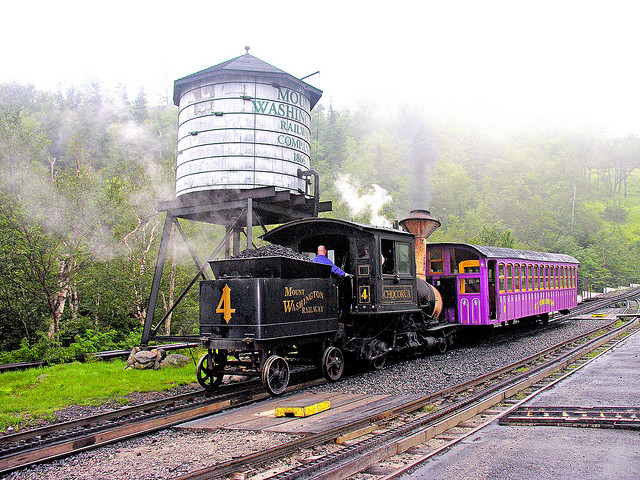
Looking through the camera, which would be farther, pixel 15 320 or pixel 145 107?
pixel 145 107

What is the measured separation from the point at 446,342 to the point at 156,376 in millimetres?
7305

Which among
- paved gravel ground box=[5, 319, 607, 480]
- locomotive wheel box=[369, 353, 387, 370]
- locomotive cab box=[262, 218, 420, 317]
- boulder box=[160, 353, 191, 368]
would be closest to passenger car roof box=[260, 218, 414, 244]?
locomotive cab box=[262, 218, 420, 317]

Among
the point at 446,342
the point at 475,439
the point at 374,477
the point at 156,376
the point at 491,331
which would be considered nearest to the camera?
the point at 374,477

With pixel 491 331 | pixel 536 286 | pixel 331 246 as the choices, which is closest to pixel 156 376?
pixel 331 246

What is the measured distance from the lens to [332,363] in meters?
8.73

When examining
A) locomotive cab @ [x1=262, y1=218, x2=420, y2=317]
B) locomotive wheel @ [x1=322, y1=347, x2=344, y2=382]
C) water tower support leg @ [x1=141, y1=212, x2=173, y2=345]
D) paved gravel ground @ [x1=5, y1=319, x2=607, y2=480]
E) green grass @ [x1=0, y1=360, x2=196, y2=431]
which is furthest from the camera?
water tower support leg @ [x1=141, y1=212, x2=173, y2=345]

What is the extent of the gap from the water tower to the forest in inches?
175

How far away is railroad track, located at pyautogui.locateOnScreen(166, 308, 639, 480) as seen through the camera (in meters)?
4.16

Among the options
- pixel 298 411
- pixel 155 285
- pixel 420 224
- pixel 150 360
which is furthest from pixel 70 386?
pixel 420 224

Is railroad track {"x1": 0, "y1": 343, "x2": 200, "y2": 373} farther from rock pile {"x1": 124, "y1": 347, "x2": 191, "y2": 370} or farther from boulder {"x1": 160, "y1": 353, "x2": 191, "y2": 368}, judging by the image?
rock pile {"x1": 124, "y1": 347, "x2": 191, "y2": 370}

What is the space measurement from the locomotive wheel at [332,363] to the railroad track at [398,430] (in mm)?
2157

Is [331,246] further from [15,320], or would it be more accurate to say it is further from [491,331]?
[15,320]

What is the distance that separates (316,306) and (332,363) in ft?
3.73

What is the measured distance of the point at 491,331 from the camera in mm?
15664
